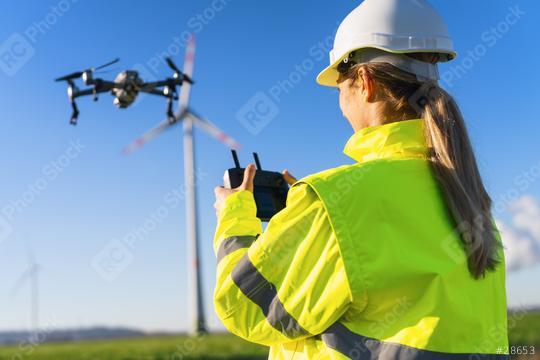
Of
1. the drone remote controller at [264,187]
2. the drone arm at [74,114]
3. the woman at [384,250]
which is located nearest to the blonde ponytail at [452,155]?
the woman at [384,250]

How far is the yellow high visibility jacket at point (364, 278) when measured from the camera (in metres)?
2.94

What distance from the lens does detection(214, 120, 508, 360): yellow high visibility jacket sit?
2.94 metres

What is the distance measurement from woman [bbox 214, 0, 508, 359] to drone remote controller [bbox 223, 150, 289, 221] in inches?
19.3

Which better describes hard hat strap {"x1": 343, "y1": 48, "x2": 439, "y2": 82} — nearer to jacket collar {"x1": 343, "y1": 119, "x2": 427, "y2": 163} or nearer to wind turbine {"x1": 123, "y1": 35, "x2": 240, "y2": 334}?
jacket collar {"x1": 343, "y1": 119, "x2": 427, "y2": 163}

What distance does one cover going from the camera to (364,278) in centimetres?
291

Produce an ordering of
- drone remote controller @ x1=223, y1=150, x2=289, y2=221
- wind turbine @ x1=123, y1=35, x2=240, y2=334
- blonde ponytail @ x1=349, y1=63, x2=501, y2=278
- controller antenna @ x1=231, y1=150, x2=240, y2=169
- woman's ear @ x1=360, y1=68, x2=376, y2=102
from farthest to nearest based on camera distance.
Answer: wind turbine @ x1=123, y1=35, x2=240, y2=334 < controller antenna @ x1=231, y1=150, x2=240, y2=169 < drone remote controller @ x1=223, y1=150, x2=289, y2=221 < woman's ear @ x1=360, y1=68, x2=376, y2=102 < blonde ponytail @ x1=349, y1=63, x2=501, y2=278

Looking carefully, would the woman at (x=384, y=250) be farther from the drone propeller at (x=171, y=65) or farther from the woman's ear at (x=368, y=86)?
the drone propeller at (x=171, y=65)

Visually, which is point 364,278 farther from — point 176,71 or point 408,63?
point 176,71

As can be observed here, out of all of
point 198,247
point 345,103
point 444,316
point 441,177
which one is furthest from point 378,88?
point 198,247

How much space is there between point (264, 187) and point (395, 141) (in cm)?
109

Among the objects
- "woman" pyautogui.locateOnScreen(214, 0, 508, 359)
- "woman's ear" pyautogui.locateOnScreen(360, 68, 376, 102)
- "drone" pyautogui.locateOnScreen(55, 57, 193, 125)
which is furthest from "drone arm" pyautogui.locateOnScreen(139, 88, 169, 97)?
"woman" pyautogui.locateOnScreen(214, 0, 508, 359)

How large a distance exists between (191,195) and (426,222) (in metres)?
46.0

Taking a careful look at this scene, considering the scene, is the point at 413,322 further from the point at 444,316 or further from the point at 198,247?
the point at 198,247

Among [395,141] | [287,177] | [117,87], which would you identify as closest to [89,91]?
[117,87]
